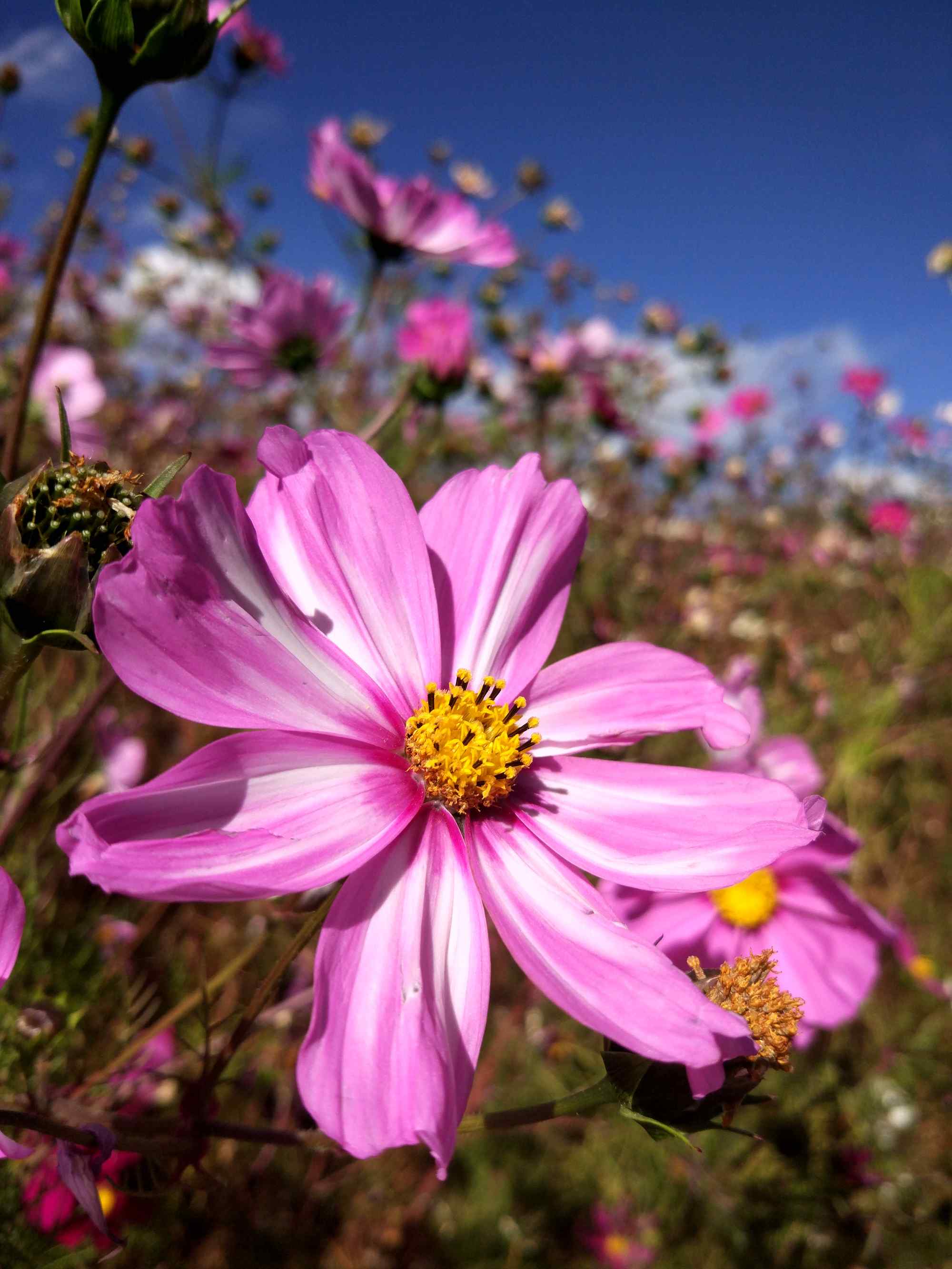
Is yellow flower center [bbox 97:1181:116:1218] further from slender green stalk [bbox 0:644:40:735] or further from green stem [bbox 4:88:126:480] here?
green stem [bbox 4:88:126:480]

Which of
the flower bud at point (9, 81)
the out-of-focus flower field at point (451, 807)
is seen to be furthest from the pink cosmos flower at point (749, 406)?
the flower bud at point (9, 81)

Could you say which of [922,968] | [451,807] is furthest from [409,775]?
[922,968]

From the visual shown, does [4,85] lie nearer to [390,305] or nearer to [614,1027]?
[390,305]

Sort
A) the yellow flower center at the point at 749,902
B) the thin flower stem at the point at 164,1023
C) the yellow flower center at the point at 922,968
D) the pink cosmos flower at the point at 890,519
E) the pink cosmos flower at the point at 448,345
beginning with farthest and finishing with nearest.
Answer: the pink cosmos flower at the point at 890,519 → the yellow flower center at the point at 922,968 → the pink cosmos flower at the point at 448,345 → the yellow flower center at the point at 749,902 → the thin flower stem at the point at 164,1023

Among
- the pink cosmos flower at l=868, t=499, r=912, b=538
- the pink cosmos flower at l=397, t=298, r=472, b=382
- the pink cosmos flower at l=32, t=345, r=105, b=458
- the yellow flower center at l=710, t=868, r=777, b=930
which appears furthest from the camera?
the pink cosmos flower at l=868, t=499, r=912, b=538

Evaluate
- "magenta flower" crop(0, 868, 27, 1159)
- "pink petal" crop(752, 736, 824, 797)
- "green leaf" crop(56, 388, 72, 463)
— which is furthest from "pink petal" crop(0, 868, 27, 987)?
"pink petal" crop(752, 736, 824, 797)

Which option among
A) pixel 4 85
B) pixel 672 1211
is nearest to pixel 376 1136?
pixel 672 1211

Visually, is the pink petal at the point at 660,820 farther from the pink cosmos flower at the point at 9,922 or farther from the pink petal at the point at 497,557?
the pink cosmos flower at the point at 9,922
